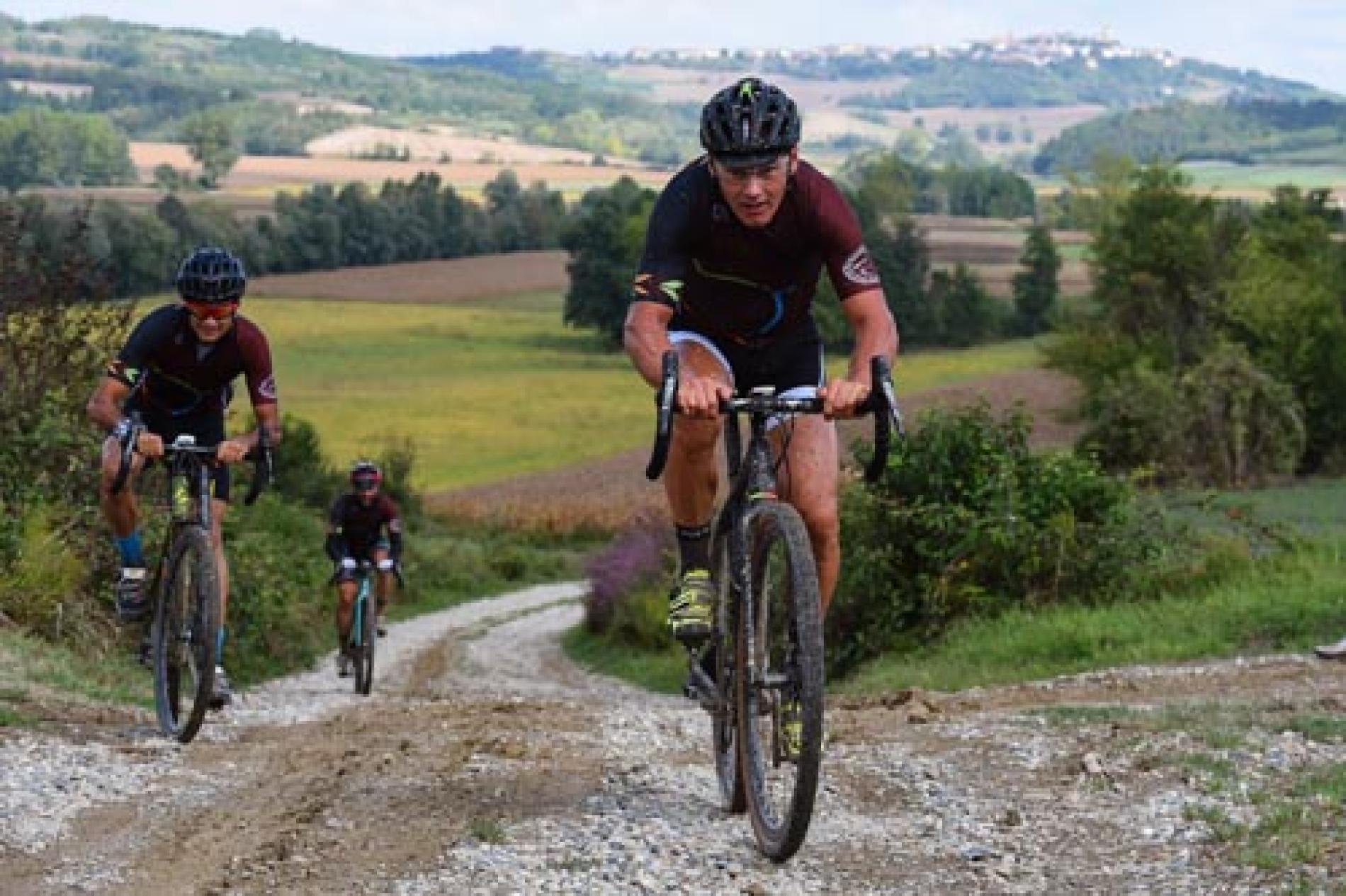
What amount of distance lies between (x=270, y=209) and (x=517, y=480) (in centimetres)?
6780

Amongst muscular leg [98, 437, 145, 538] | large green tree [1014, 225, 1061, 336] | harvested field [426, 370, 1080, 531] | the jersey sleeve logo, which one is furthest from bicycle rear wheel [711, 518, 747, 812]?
large green tree [1014, 225, 1061, 336]

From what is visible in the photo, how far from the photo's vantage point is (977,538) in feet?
66.9

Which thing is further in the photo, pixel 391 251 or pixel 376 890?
pixel 391 251

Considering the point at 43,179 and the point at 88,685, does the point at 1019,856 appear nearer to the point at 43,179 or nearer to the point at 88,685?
the point at 88,685

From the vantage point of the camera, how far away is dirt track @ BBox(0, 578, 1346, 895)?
7.42 metres

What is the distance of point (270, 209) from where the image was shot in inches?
5472

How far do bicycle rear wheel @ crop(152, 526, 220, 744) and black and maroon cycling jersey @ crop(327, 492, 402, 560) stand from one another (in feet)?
25.0

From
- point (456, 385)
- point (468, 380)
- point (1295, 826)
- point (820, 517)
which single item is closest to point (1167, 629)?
point (1295, 826)

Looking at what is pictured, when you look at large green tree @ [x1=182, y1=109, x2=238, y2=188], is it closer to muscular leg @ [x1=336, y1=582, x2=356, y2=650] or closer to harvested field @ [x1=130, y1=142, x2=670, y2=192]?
harvested field @ [x1=130, y1=142, x2=670, y2=192]

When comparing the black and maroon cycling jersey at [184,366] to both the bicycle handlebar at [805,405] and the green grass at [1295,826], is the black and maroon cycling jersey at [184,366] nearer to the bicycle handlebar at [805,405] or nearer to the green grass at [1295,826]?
the bicycle handlebar at [805,405]

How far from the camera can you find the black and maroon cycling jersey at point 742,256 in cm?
795

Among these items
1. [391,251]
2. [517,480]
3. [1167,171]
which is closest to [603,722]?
[517,480]

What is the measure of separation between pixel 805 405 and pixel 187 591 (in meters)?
5.35

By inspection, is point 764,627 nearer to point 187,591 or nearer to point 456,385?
point 187,591
